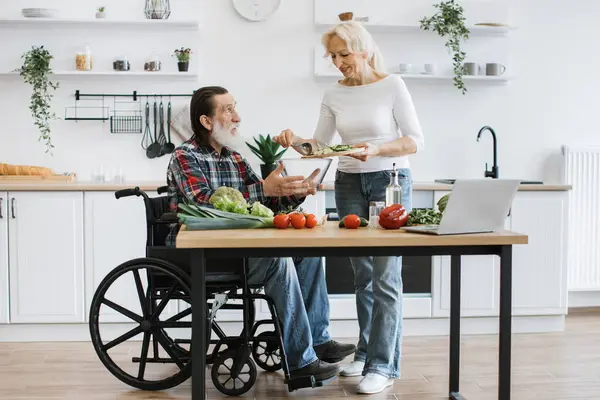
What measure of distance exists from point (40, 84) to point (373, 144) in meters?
2.41

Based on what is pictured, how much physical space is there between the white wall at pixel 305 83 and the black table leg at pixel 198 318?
2.40m

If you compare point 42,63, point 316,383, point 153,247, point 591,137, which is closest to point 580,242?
point 591,137

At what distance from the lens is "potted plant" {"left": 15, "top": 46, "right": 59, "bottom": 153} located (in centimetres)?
462

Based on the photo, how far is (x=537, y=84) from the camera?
506 centimetres

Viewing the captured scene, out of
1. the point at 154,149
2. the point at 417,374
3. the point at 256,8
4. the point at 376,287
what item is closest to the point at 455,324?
the point at 376,287

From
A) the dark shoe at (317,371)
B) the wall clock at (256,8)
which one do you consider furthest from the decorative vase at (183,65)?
the dark shoe at (317,371)

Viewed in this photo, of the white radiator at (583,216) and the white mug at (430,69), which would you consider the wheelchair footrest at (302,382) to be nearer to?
the white mug at (430,69)

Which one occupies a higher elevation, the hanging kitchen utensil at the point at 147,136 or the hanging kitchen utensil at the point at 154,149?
the hanging kitchen utensil at the point at 147,136

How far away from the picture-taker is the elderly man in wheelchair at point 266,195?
120 inches

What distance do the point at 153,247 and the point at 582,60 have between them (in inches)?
124

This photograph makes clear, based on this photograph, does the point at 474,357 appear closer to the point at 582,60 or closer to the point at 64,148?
the point at 582,60

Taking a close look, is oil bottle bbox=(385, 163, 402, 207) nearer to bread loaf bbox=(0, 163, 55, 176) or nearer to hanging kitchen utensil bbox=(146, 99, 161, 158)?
hanging kitchen utensil bbox=(146, 99, 161, 158)

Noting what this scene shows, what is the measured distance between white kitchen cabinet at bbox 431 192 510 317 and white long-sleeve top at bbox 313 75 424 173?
123 centimetres

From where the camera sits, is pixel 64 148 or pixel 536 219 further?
pixel 64 148
